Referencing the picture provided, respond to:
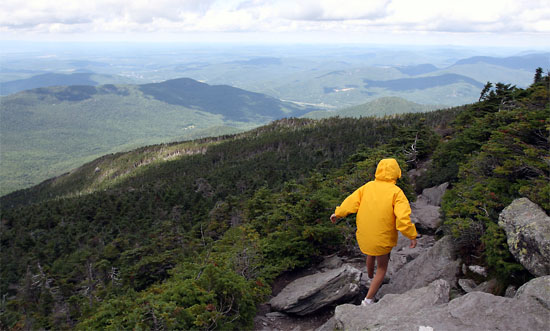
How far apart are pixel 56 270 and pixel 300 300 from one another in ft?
163

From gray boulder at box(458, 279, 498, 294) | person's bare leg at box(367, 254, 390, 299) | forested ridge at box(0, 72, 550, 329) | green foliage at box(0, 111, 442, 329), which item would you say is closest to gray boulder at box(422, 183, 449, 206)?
forested ridge at box(0, 72, 550, 329)

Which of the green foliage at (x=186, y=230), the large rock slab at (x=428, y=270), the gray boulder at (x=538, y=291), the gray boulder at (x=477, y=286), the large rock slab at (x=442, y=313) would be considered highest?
the gray boulder at (x=538, y=291)

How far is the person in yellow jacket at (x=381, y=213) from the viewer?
313 inches

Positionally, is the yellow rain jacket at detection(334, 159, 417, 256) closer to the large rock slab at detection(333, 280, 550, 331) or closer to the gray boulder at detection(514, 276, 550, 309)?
the large rock slab at detection(333, 280, 550, 331)

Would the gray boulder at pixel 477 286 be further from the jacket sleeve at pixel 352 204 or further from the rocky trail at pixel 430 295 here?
the jacket sleeve at pixel 352 204

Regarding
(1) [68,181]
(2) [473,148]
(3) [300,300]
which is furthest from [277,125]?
(3) [300,300]

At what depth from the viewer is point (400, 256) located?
42.6 feet

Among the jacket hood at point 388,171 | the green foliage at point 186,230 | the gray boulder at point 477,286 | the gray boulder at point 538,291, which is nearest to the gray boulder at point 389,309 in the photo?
the gray boulder at point 477,286

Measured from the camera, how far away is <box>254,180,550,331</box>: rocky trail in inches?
248

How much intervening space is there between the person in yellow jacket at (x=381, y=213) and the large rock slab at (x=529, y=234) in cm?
227

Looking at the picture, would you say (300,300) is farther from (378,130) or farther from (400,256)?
(378,130)

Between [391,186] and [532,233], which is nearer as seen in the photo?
[532,233]

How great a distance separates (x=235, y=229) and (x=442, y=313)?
14.7 m

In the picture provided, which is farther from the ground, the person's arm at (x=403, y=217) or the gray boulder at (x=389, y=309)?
the person's arm at (x=403, y=217)
